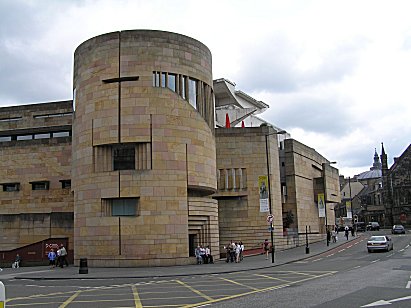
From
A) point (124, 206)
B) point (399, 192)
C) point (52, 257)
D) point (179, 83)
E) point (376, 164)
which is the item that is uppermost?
point (376, 164)

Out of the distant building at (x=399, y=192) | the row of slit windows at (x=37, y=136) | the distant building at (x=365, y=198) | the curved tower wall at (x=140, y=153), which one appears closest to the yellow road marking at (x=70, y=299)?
the curved tower wall at (x=140, y=153)

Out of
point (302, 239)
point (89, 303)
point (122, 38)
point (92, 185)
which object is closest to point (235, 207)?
point (302, 239)

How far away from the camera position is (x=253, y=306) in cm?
1436

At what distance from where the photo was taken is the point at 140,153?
35781 millimetres

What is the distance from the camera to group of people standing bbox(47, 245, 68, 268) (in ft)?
119

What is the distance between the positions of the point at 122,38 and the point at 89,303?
2462cm

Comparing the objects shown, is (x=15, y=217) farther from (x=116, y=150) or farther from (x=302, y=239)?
(x=302, y=239)

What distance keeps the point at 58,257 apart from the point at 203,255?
11.0 m

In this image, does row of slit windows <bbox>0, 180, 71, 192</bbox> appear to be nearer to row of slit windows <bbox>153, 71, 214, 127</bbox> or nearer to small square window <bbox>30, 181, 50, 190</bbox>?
small square window <bbox>30, 181, 50, 190</bbox>

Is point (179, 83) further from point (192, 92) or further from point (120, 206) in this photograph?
point (120, 206)

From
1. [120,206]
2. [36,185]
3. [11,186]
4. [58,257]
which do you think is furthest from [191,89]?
[11,186]

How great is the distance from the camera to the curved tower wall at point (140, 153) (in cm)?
3475

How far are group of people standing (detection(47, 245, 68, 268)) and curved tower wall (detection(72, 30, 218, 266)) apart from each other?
3.26 ft

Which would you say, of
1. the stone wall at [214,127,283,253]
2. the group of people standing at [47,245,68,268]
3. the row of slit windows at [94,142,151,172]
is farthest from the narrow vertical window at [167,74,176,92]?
the group of people standing at [47,245,68,268]
